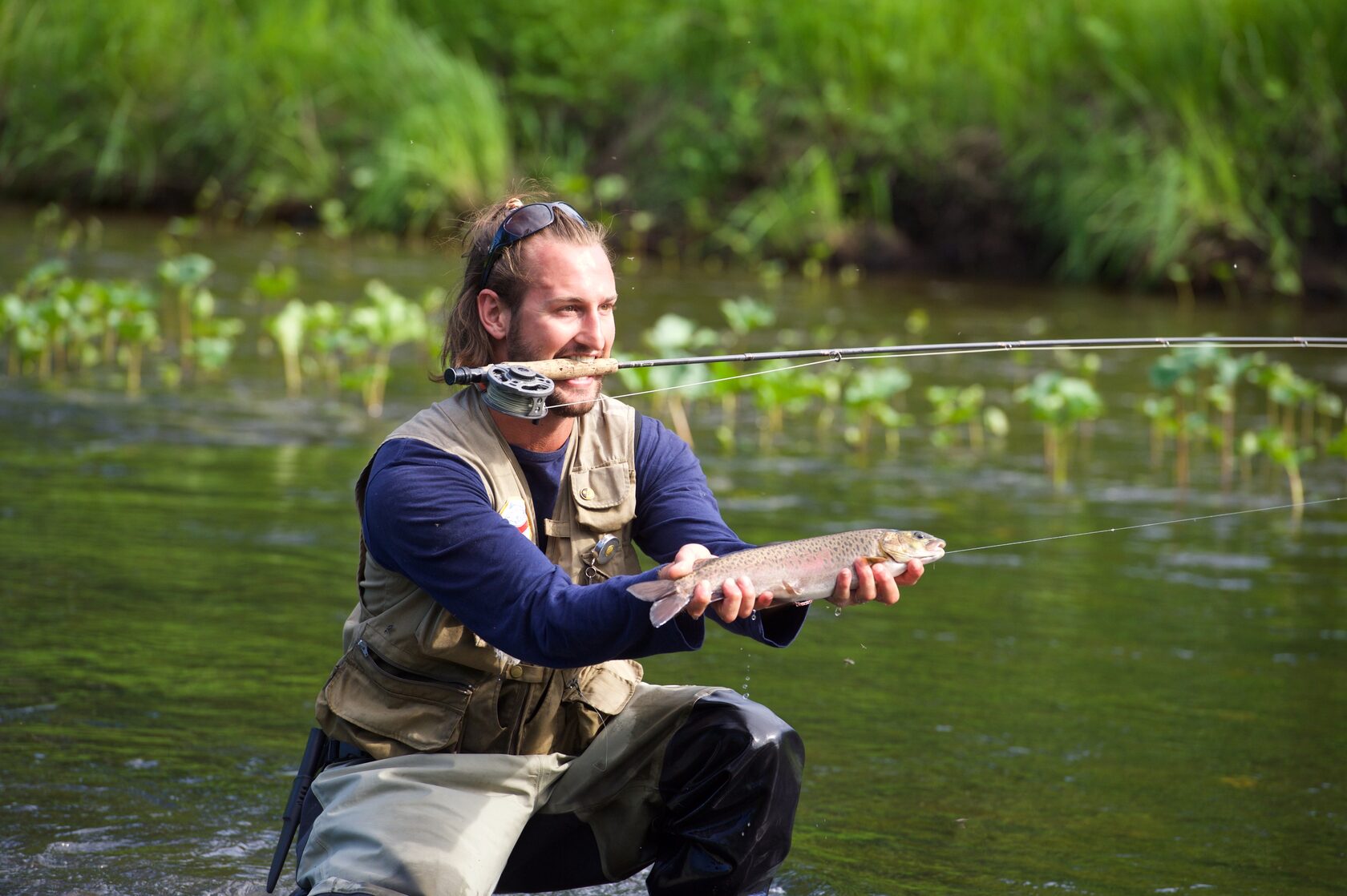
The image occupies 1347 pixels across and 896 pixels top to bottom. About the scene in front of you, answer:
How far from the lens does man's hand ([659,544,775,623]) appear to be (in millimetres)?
2469

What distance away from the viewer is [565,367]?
A: 281cm

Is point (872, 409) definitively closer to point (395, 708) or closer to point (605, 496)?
point (605, 496)

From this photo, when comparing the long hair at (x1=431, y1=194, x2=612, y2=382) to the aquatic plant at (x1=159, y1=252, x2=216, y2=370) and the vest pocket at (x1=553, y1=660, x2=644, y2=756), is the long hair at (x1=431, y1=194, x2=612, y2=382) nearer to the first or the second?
the vest pocket at (x1=553, y1=660, x2=644, y2=756)

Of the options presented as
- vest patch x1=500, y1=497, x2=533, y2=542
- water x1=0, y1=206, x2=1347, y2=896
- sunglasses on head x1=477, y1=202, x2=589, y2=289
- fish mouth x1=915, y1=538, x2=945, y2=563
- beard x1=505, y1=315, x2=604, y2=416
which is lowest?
water x1=0, y1=206, x2=1347, y2=896

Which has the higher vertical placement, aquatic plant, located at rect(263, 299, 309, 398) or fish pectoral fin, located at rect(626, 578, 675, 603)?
aquatic plant, located at rect(263, 299, 309, 398)

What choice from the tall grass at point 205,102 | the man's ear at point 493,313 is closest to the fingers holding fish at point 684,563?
the man's ear at point 493,313

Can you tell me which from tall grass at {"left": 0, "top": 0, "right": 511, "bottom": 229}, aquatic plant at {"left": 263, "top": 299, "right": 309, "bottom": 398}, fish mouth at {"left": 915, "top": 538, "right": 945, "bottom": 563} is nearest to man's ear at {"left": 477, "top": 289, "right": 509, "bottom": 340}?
fish mouth at {"left": 915, "top": 538, "right": 945, "bottom": 563}

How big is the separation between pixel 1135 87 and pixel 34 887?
12613 mm

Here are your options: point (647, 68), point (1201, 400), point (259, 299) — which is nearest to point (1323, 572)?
point (1201, 400)

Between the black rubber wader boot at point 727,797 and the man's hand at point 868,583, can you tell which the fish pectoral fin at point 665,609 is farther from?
the black rubber wader boot at point 727,797

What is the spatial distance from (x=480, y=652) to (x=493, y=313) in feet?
1.92

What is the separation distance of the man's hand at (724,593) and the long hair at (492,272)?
2.10ft

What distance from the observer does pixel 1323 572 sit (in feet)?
20.4

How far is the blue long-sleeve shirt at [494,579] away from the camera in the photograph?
2.54m
